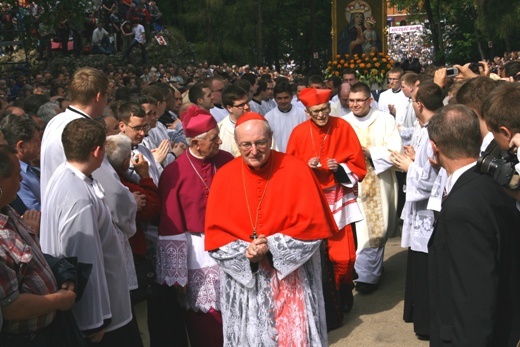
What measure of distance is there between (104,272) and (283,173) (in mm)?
1418

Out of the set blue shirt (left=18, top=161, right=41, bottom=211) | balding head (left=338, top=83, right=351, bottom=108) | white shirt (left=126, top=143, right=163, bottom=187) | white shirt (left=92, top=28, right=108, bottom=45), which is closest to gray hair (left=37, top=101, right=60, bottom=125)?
white shirt (left=126, top=143, right=163, bottom=187)

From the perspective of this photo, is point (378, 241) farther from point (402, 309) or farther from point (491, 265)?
point (491, 265)

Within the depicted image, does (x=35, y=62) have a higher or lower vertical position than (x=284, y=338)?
higher

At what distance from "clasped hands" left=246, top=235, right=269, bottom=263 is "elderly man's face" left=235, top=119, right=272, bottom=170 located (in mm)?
513

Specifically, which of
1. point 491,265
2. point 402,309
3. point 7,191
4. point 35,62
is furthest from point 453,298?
point 35,62

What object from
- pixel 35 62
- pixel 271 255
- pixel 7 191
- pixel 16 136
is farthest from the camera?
pixel 35 62

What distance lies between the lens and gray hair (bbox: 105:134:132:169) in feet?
17.9

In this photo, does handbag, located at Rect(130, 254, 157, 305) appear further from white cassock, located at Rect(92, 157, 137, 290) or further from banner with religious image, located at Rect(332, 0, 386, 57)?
banner with religious image, located at Rect(332, 0, 386, 57)

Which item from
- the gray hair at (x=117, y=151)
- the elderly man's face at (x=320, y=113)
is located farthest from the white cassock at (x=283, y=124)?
the gray hair at (x=117, y=151)

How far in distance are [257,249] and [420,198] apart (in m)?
2.08

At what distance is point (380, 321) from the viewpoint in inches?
293

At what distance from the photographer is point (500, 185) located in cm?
348

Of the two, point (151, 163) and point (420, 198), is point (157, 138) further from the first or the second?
point (420, 198)

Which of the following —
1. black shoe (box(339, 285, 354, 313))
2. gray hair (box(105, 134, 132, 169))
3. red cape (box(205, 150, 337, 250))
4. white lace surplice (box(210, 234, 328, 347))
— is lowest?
black shoe (box(339, 285, 354, 313))
